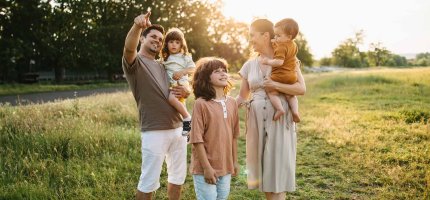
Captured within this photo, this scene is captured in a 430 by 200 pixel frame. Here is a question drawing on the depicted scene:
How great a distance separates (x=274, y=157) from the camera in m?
3.74

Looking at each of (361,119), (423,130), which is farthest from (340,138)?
(361,119)

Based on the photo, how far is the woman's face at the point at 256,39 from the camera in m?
3.75

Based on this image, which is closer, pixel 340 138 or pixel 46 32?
pixel 340 138

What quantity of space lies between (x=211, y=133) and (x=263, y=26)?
1244mm

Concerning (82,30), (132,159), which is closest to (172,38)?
(132,159)

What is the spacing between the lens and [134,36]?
3553 mm

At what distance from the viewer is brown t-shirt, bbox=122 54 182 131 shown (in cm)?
377

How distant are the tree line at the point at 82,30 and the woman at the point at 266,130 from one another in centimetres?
3012

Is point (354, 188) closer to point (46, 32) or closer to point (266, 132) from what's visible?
point (266, 132)

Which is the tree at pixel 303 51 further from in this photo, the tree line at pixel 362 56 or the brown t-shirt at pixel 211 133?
the brown t-shirt at pixel 211 133

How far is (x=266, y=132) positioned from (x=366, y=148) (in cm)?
467

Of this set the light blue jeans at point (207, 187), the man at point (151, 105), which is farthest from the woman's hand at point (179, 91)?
the light blue jeans at point (207, 187)

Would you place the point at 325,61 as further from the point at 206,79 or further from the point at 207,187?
the point at 207,187

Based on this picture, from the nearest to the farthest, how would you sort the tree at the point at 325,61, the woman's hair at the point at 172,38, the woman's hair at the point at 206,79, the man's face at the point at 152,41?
the woman's hair at the point at 206,79 < the man's face at the point at 152,41 < the woman's hair at the point at 172,38 < the tree at the point at 325,61
